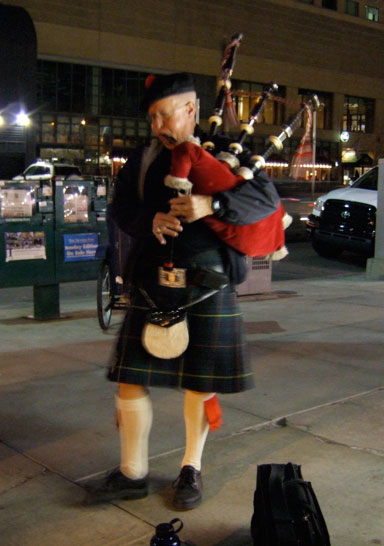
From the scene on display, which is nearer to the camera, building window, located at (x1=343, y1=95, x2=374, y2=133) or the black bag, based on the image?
the black bag

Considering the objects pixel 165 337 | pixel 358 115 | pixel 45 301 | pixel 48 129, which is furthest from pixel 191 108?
pixel 358 115

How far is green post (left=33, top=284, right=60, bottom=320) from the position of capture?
7.92m

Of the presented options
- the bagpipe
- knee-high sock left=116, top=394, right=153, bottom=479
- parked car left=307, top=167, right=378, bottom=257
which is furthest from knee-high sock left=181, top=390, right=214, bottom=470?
parked car left=307, top=167, right=378, bottom=257

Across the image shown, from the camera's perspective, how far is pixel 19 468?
4.01 m

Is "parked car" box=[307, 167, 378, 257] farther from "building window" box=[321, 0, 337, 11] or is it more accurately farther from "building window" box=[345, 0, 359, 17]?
"building window" box=[345, 0, 359, 17]

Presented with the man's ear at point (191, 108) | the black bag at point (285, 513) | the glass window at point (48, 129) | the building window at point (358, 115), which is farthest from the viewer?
the building window at point (358, 115)

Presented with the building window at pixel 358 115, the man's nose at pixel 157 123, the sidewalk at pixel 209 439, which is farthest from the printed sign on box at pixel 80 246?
the building window at pixel 358 115

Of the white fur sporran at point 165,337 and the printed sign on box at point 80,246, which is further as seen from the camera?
the printed sign on box at point 80,246

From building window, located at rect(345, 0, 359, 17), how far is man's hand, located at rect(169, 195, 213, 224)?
53702 millimetres

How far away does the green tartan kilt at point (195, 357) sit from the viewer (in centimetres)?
351

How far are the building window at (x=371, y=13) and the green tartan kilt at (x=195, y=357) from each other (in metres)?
55.4

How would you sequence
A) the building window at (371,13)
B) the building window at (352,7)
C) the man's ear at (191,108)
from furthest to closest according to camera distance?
Result: the building window at (371,13) < the building window at (352,7) < the man's ear at (191,108)

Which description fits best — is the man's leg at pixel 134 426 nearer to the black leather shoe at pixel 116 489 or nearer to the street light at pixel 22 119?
the black leather shoe at pixel 116 489

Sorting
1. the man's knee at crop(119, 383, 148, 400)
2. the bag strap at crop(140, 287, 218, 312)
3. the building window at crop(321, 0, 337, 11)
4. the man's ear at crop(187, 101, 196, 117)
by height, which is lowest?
the man's knee at crop(119, 383, 148, 400)
